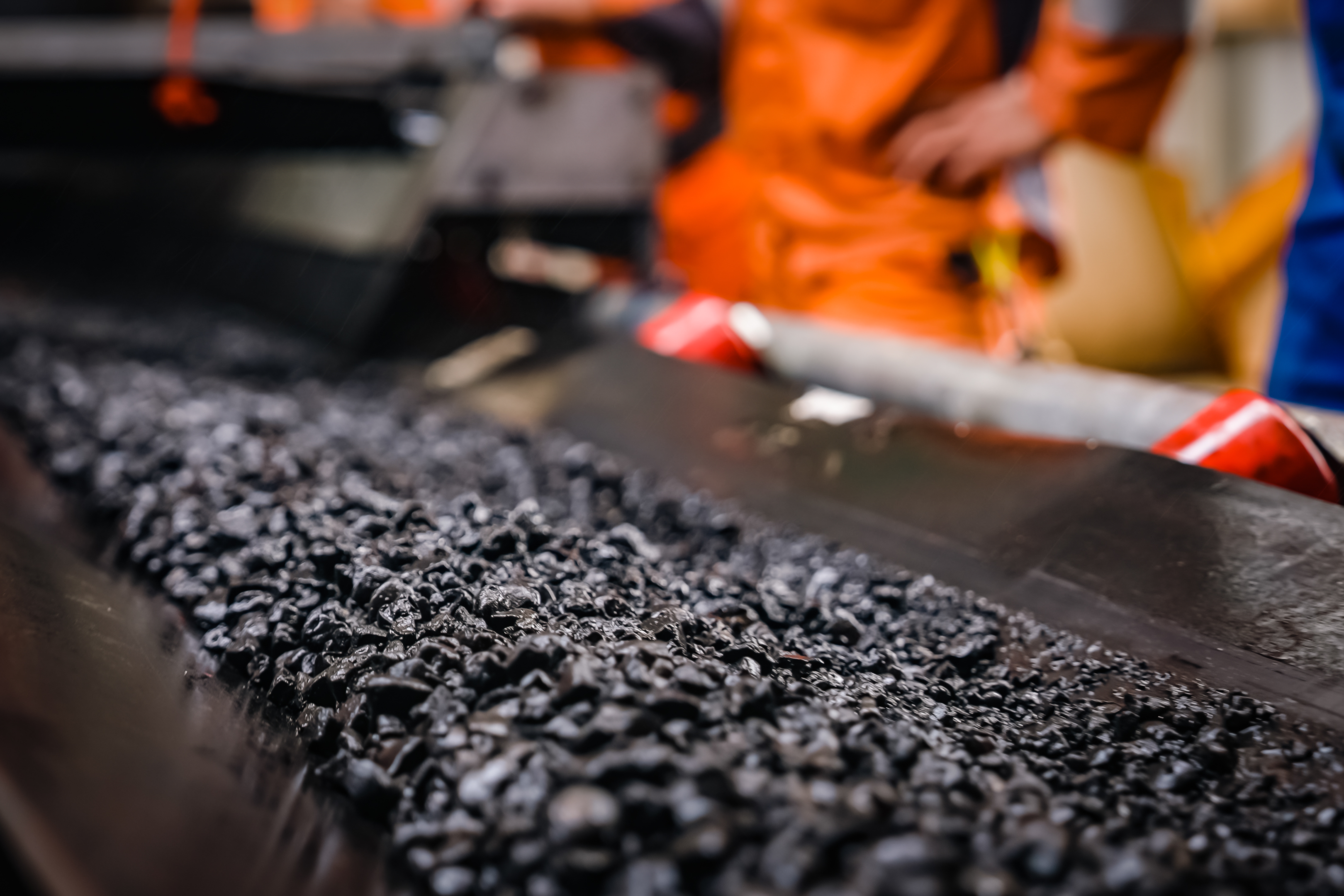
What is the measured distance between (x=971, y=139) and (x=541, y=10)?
3.90 ft

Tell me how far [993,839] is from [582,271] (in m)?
2.35

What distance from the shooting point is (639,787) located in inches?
23.0

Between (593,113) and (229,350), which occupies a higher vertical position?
(593,113)

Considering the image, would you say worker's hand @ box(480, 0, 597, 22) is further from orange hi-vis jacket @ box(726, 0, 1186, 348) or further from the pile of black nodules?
the pile of black nodules

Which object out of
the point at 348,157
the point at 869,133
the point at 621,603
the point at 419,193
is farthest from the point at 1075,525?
the point at 348,157

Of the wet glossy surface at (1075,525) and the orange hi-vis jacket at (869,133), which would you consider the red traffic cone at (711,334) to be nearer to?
the wet glossy surface at (1075,525)

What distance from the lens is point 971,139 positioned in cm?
219

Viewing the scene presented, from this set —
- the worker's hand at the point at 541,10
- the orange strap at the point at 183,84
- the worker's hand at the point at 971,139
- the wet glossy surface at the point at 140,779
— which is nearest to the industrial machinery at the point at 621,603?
the wet glossy surface at the point at 140,779

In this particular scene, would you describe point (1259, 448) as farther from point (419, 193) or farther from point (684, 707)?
point (419, 193)

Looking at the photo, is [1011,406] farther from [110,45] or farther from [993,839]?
[110,45]

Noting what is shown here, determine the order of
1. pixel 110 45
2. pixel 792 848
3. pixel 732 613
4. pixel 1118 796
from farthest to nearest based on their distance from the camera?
1. pixel 110 45
2. pixel 732 613
3. pixel 1118 796
4. pixel 792 848

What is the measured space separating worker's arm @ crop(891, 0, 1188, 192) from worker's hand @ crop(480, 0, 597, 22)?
0.98 m

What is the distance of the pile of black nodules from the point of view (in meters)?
0.56

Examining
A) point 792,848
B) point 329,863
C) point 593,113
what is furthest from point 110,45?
point 792,848
